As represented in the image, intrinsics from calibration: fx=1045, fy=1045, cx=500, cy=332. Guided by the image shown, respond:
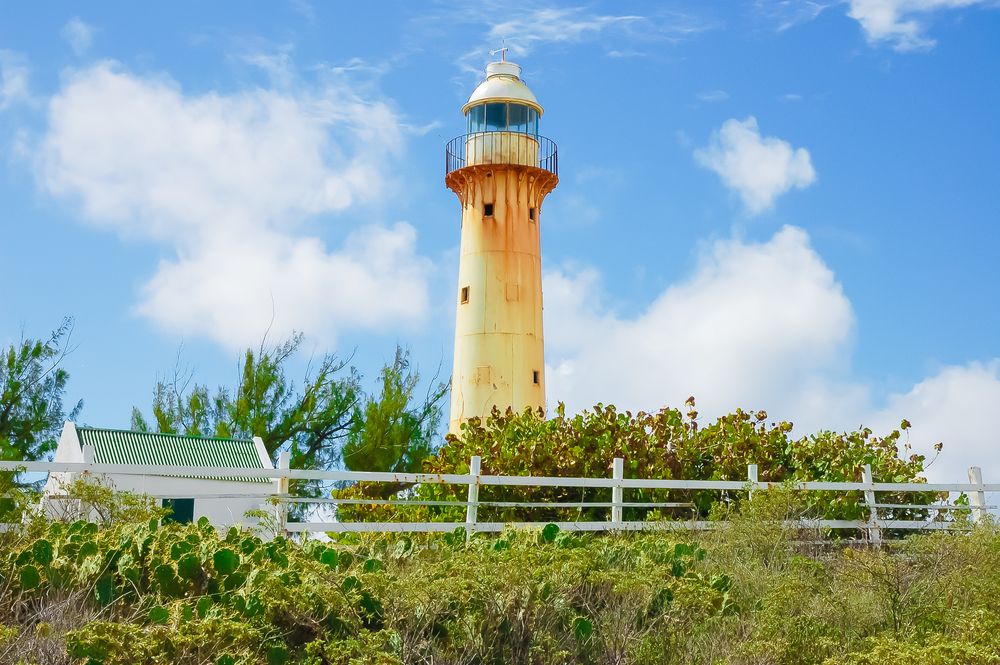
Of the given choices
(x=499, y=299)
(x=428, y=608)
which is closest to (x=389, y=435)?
(x=499, y=299)

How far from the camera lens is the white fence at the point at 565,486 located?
37.9 ft

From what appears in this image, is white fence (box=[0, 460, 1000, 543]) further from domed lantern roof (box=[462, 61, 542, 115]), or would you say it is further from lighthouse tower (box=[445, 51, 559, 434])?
domed lantern roof (box=[462, 61, 542, 115])

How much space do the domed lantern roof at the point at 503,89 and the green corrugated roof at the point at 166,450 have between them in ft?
32.1

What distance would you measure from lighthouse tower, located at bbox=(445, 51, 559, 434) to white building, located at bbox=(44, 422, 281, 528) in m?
4.83

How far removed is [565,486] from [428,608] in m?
8.84

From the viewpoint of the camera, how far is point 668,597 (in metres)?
7.96

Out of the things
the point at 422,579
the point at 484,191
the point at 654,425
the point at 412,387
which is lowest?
the point at 422,579

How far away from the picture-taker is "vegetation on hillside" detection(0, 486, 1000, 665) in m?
6.38

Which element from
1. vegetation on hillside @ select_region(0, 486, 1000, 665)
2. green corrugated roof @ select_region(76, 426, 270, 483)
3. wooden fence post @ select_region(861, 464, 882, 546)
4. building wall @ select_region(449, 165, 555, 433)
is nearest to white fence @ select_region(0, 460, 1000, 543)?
wooden fence post @ select_region(861, 464, 882, 546)

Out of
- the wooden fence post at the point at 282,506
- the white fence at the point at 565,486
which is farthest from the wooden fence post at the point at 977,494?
the wooden fence post at the point at 282,506

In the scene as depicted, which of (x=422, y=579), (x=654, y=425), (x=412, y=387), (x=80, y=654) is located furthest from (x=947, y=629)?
(x=412, y=387)

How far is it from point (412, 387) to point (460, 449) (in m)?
12.6

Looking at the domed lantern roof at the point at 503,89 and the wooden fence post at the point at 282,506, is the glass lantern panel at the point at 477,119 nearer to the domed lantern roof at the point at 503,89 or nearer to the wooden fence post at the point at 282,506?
the domed lantern roof at the point at 503,89

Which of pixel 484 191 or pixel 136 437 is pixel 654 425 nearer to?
pixel 484 191
